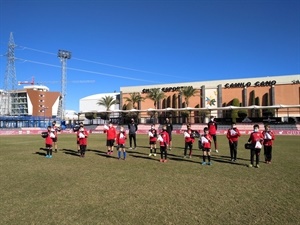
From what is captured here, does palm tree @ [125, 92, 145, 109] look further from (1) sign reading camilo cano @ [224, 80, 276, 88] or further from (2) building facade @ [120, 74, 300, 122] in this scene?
(1) sign reading camilo cano @ [224, 80, 276, 88]

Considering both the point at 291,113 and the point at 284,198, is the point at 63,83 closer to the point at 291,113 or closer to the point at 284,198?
the point at 291,113

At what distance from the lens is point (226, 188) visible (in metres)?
7.84

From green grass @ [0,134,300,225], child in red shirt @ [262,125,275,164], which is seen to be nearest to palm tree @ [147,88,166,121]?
child in red shirt @ [262,125,275,164]

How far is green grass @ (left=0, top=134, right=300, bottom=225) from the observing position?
5.55 m

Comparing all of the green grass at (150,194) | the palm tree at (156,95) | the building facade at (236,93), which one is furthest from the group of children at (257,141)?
the palm tree at (156,95)

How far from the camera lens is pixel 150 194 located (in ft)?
23.8

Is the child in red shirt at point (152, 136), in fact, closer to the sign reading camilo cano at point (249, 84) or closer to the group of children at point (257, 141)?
the group of children at point (257, 141)

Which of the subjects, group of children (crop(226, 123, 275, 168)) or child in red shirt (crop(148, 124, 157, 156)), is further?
child in red shirt (crop(148, 124, 157, 156))

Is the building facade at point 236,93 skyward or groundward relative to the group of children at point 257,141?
skyward

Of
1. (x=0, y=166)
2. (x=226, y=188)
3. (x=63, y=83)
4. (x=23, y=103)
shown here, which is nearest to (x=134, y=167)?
(x=226, y=188)

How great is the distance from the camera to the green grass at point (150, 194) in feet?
18.2

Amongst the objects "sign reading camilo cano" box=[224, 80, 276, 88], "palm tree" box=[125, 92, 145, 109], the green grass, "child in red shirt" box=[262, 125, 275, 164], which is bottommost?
the green grass

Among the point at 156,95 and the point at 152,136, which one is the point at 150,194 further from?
the point at 156,95

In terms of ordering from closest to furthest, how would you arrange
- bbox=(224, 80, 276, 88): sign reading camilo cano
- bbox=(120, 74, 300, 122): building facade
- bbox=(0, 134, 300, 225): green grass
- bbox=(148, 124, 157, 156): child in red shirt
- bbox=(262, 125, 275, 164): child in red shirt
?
bbox=(0, 134, 300, 225): green grass → bbox=(262, 125, 275, 164): child in red shirt → bbox=(148, 124, 157, 156): child in red shirt → bbox=(120, 74, 300, 122): building facade → bbox=(224, 80, 276, 88): sign reading camilo cano
